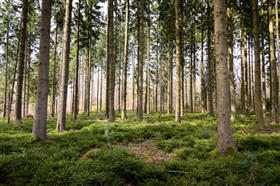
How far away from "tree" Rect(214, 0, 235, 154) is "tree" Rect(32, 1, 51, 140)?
6.31 metres

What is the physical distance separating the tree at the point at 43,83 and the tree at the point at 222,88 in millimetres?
6312

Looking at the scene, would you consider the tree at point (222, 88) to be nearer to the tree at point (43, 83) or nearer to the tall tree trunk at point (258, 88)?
the tall tree trunk at point (258, 88)

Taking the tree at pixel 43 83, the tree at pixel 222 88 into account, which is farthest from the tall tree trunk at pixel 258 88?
the tree at pixel 43 83

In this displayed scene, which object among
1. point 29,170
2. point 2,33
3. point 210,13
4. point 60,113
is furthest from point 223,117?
point 2,33

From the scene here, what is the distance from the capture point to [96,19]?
58.9 feet

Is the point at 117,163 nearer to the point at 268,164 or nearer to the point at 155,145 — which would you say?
the point at 155,145

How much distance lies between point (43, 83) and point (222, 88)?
647 centimetres

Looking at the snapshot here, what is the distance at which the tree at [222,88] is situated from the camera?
5305 millimetres

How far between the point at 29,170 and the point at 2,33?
73.8ft

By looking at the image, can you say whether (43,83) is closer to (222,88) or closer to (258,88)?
(222,88)

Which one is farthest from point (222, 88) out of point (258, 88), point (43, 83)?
point (43, 83)

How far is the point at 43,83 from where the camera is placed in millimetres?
6945

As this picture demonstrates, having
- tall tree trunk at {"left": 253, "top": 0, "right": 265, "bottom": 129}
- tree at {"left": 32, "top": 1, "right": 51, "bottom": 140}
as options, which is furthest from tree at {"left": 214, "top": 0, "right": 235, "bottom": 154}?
tree at {"left": 32, "top": 1, "right": 51, "bottom": 140}

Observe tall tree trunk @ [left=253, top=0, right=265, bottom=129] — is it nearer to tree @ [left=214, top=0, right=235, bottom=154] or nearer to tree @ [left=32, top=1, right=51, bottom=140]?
tree @ [left=214, top=0, right=235, bottom=154]
